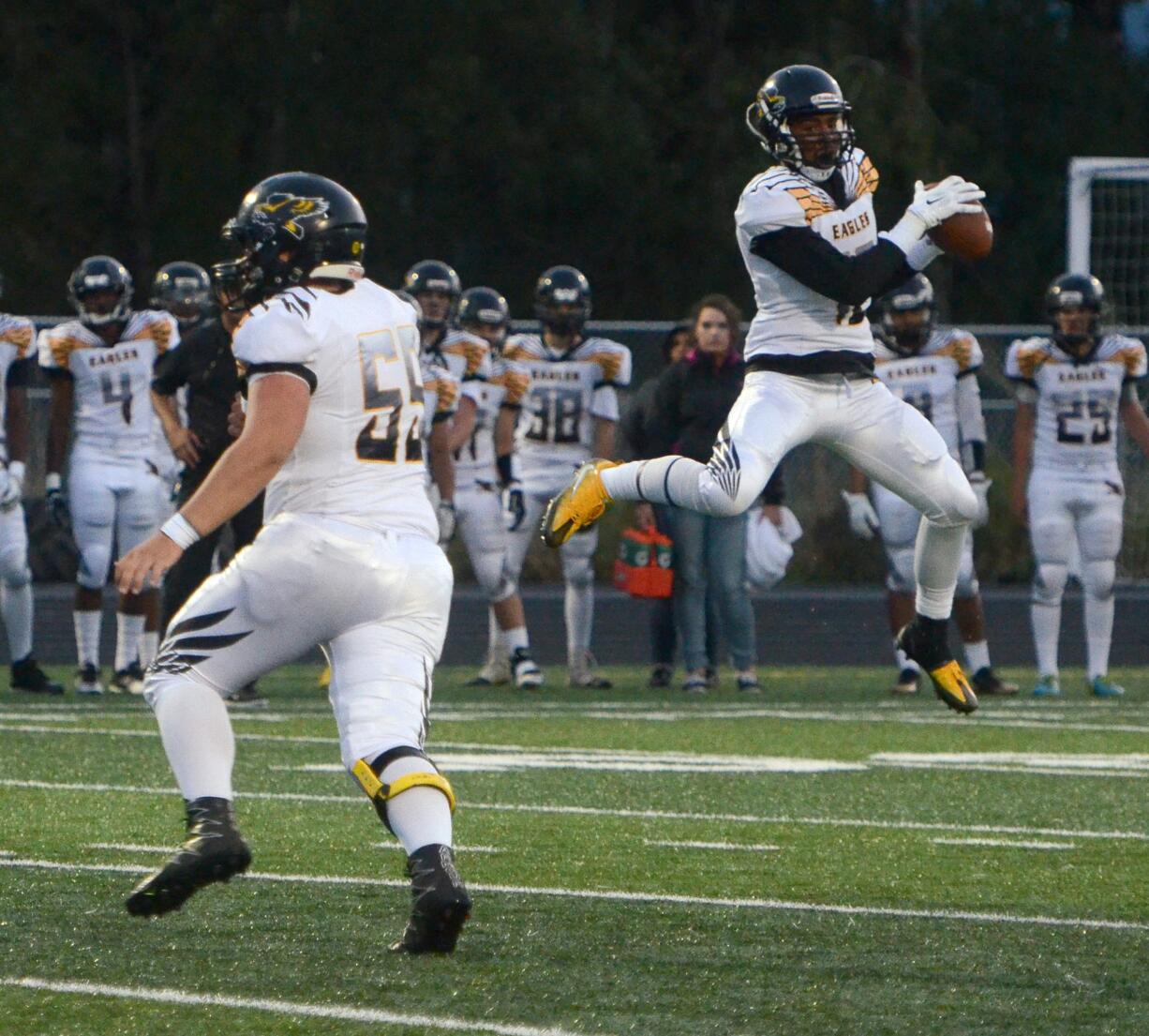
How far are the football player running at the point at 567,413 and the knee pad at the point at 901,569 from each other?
1.45 m

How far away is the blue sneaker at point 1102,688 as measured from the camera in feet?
36.2

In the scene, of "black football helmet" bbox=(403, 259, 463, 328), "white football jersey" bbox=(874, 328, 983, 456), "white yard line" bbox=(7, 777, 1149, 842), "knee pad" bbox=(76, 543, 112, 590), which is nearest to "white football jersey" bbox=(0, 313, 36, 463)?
"knee pad" bbox=(76, 543, 112, 590)

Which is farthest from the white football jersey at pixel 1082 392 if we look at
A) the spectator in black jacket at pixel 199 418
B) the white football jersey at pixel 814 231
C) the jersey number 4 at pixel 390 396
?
the jersey number 4 at pixel 390 396

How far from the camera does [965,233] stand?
248 inches

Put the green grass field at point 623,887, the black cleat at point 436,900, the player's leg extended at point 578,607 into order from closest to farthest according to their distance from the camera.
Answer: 1. the green grass field at point 623,887
2. the black cleat at point 436,900
3. the player's leg extended at point 578,607

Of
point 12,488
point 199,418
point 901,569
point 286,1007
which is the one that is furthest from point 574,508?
point 901,569

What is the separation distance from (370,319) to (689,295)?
61.1ft

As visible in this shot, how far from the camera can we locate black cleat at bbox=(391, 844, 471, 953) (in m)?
Result: 4.46

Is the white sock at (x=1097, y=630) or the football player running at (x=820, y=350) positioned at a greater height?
the football player running at (x=820, y=350)

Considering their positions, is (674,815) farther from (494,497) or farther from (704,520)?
(494,497)

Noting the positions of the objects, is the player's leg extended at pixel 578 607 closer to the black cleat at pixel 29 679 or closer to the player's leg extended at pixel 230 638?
the black cleat at pixel 29 679

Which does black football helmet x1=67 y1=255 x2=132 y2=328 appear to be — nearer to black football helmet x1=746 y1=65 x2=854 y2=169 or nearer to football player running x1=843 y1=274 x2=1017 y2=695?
football player running x1=843 y1=274 x2=1017 y2=695

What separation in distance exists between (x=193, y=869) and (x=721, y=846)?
1.97 meters

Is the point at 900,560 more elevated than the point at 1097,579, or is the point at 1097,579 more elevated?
the point at 900,560
